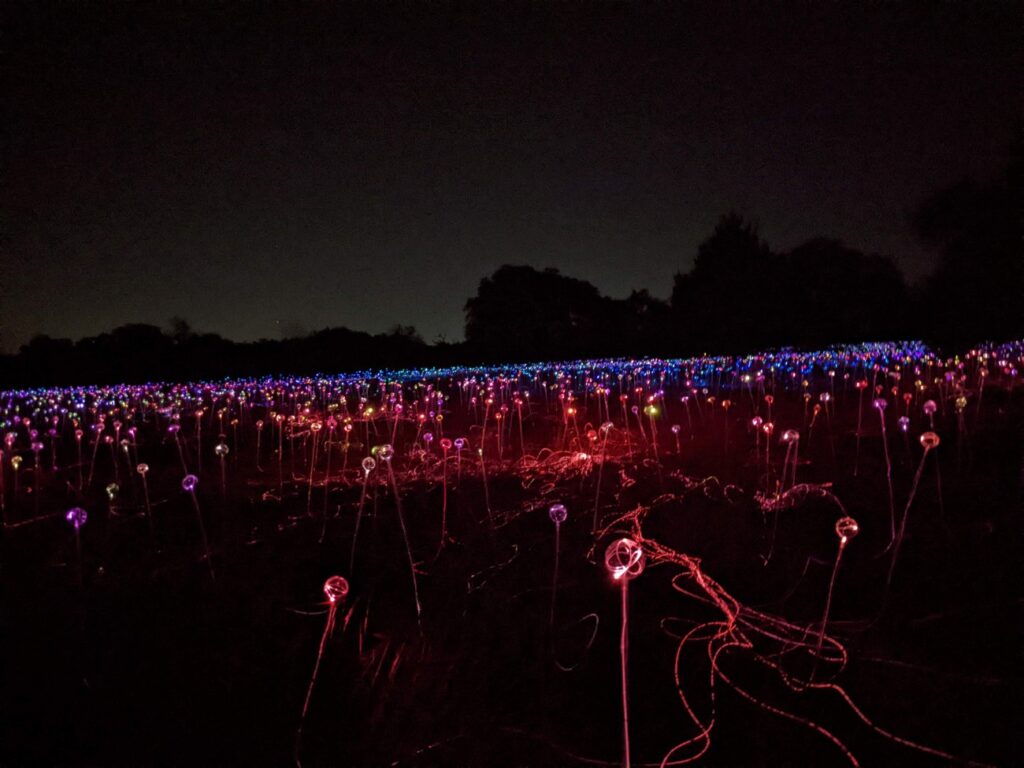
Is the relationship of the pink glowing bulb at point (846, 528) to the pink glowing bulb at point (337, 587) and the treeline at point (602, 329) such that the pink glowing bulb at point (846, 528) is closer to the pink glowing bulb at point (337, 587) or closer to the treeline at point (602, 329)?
the pink glowing bulb at point (337, 587)

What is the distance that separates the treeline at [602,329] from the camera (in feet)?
77.9

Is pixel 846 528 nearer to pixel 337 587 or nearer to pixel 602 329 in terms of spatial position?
pixel 337 587

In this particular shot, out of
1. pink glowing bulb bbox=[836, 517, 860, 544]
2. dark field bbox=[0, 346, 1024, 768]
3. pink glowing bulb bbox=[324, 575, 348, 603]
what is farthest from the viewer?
pink glowing bulb bbox=[836, 517, 860, 544]

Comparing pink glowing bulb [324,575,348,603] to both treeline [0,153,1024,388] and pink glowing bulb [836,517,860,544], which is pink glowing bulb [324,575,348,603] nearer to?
pink glowing bulb [836,517,860,544]

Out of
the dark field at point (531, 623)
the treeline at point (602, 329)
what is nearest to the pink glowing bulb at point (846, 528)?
the dark field at point (531, 623)

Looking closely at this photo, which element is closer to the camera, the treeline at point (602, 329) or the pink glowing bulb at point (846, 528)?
the pink glowing bulb at point (846, 528)

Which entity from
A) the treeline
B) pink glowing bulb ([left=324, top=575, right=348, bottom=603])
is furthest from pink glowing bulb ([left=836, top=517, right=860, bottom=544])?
the treeline

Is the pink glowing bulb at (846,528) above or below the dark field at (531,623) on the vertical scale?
above

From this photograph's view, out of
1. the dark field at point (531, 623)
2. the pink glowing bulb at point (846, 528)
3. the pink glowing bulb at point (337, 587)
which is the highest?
the pink glowing bulb at point (846, 528)

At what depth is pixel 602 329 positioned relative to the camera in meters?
35.8

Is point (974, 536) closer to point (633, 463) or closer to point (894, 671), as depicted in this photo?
point (894, 671)

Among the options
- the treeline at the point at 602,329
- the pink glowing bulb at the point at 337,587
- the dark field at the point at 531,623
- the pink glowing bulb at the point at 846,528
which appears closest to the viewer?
the dark field at the point at 531,623

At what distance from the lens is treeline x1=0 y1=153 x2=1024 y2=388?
2375cm

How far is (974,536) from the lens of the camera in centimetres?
399
